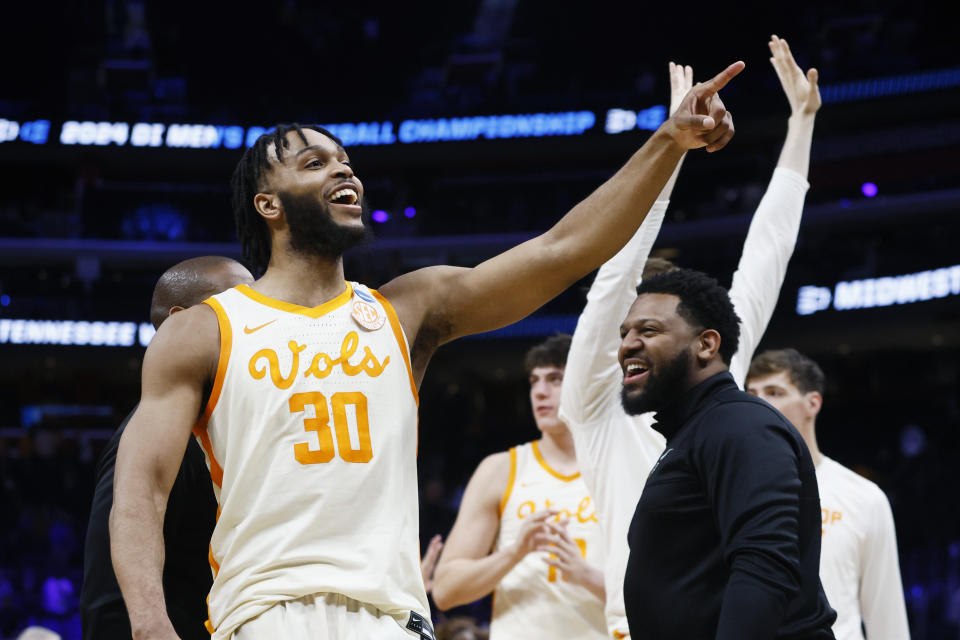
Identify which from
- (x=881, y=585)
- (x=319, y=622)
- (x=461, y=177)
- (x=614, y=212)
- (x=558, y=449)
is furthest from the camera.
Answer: (x=461, y=177)

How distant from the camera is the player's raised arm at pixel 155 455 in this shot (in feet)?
7.18

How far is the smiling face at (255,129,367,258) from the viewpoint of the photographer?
259cm

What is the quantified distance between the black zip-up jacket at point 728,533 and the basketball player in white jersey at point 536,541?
124 centimetres

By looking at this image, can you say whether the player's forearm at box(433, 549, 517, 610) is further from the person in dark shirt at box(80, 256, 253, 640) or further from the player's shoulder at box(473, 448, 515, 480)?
the person in dark shirt at box(80, 256, 253, 640)

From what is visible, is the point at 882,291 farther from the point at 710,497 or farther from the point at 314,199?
the point at 314,199

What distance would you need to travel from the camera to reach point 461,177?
75.5 ft

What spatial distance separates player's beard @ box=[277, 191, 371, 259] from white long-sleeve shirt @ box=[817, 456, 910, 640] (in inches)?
→ 92.4

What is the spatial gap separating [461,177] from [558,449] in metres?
18.9

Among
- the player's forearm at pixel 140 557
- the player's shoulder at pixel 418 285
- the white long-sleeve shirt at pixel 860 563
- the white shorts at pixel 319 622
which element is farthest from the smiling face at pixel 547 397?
the player's forearm at pixel 140 557

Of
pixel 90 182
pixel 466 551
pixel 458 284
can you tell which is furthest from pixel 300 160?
pixel 90 182

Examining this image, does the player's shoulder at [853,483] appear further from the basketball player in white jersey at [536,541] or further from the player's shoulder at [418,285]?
the player's shoulder at [418,285]

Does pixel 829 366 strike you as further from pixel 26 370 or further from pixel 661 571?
pixel 661 571

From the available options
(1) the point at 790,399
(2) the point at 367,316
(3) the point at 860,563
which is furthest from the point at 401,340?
(3) the point at 860,563

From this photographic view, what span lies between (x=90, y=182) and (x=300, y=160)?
21216mm
